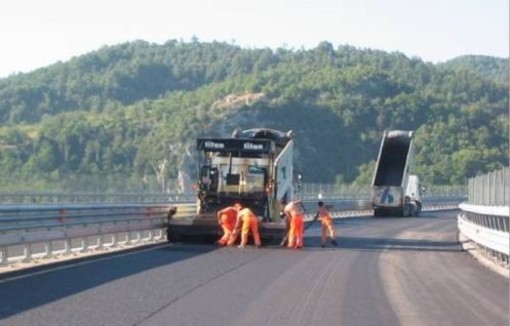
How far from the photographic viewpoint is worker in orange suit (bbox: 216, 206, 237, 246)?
1032 inches

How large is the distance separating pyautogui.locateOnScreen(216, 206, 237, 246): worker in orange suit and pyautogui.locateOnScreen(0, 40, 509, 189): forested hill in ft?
82.0

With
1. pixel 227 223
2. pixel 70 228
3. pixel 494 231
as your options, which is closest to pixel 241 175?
pixel 227 223

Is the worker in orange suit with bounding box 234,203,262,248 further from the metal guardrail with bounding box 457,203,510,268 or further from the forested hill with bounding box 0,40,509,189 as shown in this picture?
the forested hill with bounding box 0,40,509,189

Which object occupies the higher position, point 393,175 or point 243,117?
point 243,117

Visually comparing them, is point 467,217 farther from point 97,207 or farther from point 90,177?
point 90,177

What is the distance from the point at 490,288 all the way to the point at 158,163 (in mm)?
70278

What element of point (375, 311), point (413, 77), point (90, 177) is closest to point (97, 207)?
point (375, 311)

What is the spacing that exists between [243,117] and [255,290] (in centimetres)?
9490

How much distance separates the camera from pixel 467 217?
3012 cm

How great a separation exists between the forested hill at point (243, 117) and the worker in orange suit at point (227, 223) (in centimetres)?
2498

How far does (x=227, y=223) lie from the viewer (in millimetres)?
26250

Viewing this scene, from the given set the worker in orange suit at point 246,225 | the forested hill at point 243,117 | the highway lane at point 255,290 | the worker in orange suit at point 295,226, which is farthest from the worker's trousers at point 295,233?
the forested hill at point 243,117

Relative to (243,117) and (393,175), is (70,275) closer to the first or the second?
(393,175)

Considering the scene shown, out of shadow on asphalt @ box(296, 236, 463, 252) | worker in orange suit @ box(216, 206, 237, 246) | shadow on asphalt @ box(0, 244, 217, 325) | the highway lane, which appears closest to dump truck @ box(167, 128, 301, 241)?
worker in orange suit @ box(216, 206, 237, 246)
